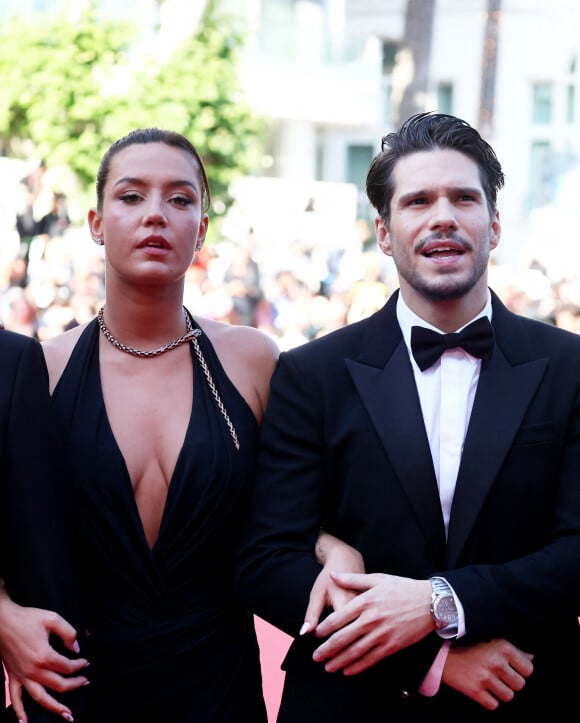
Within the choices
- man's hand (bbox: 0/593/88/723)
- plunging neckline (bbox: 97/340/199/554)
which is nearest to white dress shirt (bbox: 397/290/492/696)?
plunging neckline (bbox: 97/340/199/554)

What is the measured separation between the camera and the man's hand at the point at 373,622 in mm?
2771

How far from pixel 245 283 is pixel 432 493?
470 inches

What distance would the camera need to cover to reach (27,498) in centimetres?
276

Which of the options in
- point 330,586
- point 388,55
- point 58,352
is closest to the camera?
point 330,586

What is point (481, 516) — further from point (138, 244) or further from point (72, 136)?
point (72, 136)

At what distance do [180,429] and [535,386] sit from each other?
1067mm

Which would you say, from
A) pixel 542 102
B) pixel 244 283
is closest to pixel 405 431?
pixel 244 283

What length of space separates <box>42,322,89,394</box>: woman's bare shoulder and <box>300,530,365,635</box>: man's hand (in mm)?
1019

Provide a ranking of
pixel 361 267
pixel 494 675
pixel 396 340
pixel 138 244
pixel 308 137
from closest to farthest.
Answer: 1. pixel 494 675
2. pixel 396 340
3. pixel 138 244
4. pixel 361 267
5. pixel 308 137

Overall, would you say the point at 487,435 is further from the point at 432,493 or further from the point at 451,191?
the point at 451,191

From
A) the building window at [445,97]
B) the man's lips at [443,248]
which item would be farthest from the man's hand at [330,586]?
the building window at [445,97]

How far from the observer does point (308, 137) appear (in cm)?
2758

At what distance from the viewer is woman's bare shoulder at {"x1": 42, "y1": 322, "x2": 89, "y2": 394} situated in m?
3.44

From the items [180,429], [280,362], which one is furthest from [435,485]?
[180,429]
